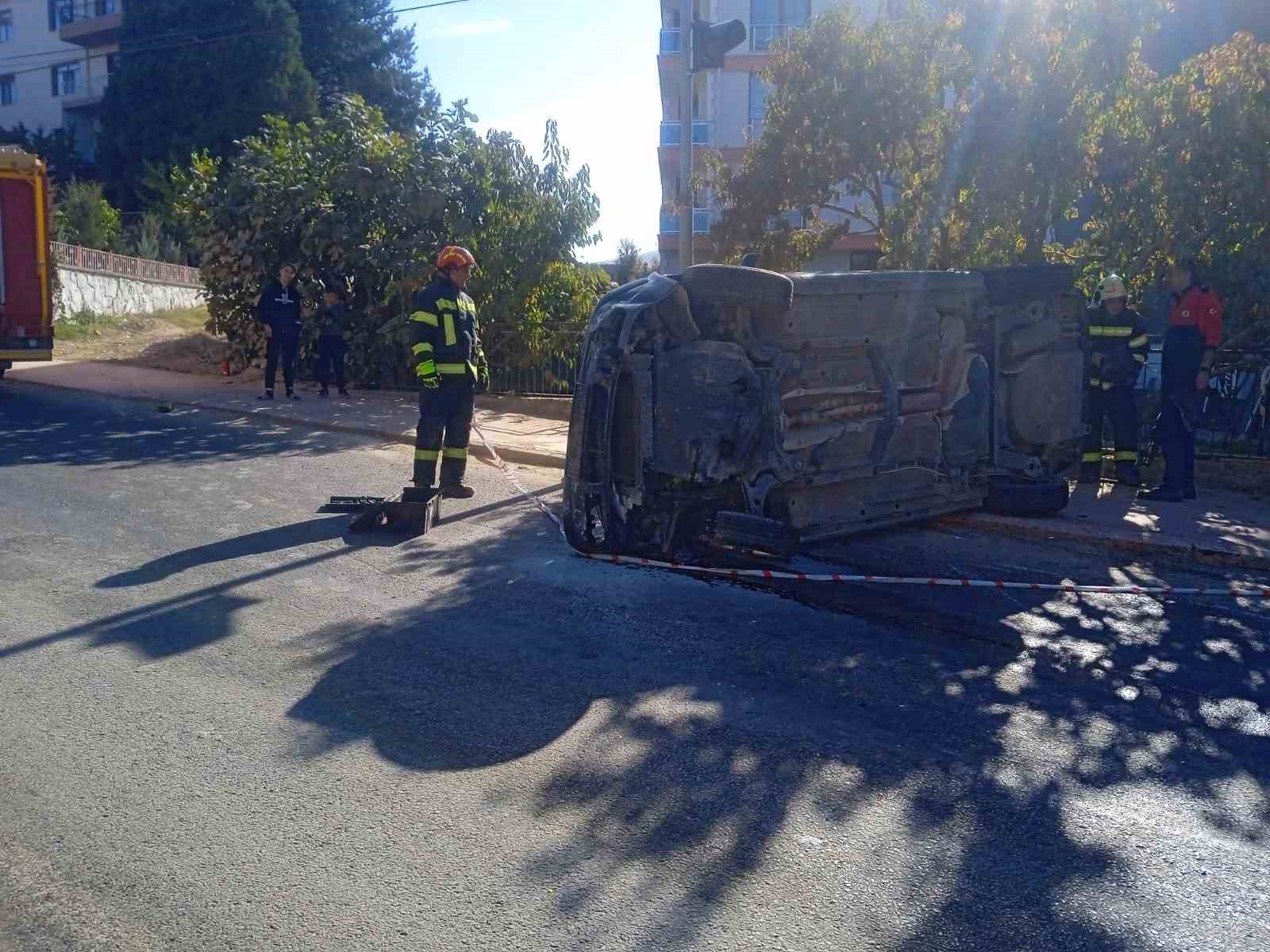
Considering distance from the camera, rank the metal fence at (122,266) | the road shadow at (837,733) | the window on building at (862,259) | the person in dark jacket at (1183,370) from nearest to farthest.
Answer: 1. the road shadow at (837,733)
2. the person in dark jacket at (1183,370)
3. the metal fence at (122,266)
4. the window on building at (862,259)

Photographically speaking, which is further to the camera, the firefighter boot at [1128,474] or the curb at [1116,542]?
the firefighter boot at [1128,474]

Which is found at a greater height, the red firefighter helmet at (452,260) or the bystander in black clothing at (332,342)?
the red firefighter helmet at (452,260)

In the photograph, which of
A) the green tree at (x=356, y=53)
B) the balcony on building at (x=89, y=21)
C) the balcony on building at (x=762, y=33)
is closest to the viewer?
the balcony on building at (x=762, y=33)

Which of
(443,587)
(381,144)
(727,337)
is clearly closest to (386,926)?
(443,587)

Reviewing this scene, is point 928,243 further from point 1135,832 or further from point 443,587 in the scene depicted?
point 1135,832

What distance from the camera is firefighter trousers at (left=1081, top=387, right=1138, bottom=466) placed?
10.2 meters

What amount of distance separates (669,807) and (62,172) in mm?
48436

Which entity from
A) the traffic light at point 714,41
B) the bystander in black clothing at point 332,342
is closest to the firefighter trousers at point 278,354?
the bystander in black clothing at point 332,342

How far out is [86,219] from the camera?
32.4 m

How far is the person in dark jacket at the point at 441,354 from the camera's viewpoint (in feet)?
30.2

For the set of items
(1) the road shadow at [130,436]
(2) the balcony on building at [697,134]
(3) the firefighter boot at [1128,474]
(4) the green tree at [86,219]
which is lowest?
(1) the road shadow at [130,436]

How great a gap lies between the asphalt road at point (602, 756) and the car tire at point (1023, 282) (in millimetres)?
2077

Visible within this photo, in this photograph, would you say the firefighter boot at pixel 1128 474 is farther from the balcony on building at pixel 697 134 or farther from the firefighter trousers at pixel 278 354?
the balcony on building at pixel 697 134

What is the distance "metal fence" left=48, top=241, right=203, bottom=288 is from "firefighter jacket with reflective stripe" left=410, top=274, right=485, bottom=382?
1716 cm
